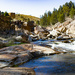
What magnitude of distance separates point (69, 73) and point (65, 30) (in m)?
35.7

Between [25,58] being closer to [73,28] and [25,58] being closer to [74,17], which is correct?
[73,28]

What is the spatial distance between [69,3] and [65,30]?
59.0 m

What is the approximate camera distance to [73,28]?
33.8m

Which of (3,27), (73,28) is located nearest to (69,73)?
(3,27)

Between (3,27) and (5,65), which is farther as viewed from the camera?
(3,27)

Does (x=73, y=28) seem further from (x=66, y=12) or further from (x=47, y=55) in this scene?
(x=66, y=12)

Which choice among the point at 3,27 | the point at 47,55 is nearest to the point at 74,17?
the point at 3,27

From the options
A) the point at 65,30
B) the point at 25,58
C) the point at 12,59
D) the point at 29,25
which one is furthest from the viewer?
the point at 29,25

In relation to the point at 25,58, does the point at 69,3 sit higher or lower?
higher

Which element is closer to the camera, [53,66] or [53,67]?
[53,67]

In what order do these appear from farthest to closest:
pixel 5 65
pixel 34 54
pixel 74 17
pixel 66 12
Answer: pixel 66 12 < pixel 74 17 < pixel 34 54 < pixel 5 65

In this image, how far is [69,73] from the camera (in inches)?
159

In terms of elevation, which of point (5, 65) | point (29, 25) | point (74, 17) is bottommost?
point (5, 65)

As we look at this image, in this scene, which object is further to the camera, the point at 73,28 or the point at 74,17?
the point at 74,17
